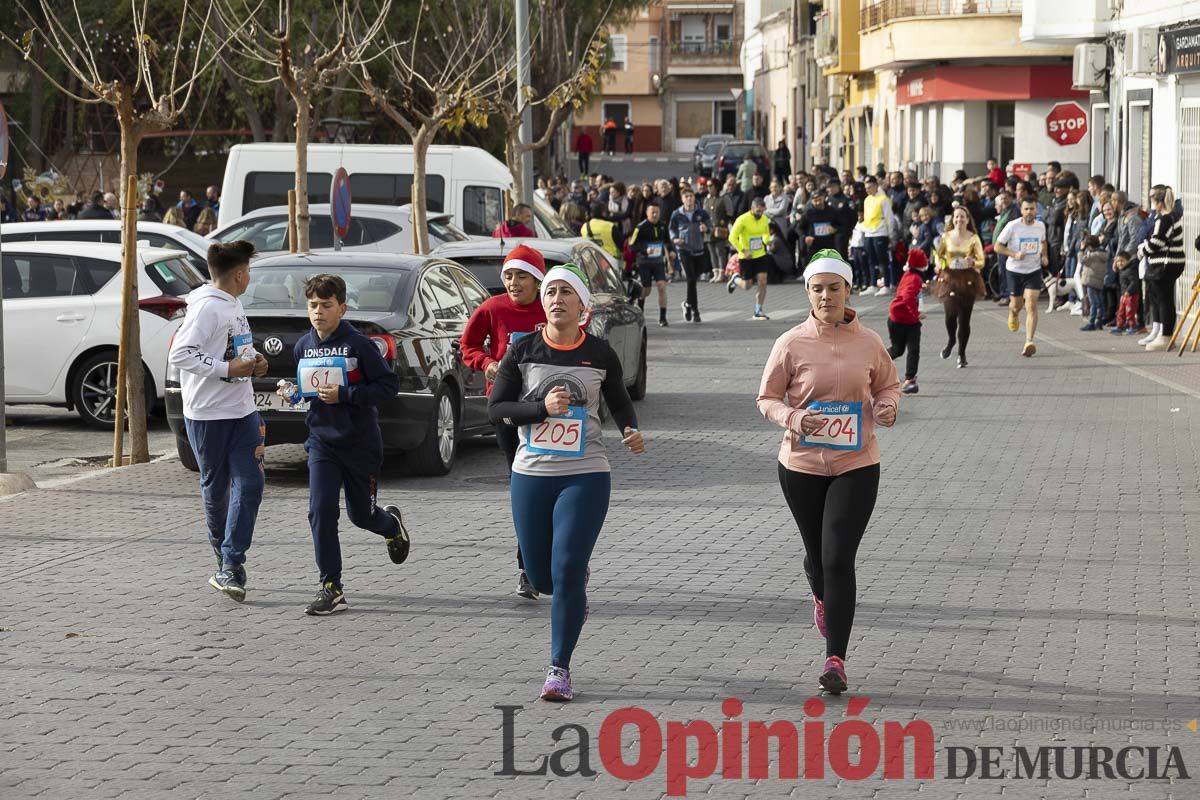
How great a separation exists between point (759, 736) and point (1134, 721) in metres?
1.34

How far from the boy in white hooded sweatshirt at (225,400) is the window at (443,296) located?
444 cm

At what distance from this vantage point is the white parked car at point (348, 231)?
23.7 metres

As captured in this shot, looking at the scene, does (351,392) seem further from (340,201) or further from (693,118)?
(693,118)

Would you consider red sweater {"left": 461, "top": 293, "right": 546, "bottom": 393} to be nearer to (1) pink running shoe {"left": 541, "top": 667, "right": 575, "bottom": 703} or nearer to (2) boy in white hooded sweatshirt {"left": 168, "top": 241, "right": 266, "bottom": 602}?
(2) boy in white hooded sweatshirt {"left": 168, "top": 241, "right": 266, "bottom": 602}

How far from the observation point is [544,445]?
755cm

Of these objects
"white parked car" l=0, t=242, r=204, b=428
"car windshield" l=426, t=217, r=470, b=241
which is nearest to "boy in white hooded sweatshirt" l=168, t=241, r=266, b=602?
"white parked car" l=0, t=242, r=204, b=428

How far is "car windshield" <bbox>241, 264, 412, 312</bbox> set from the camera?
1345cm

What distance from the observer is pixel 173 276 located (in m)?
16.8

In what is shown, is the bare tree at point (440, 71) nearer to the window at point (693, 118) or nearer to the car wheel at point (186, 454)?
the car wheel at point (186, 454)

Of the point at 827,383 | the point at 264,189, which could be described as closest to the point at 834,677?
the point at 827,383

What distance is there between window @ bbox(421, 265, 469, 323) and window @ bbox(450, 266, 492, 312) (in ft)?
0.49

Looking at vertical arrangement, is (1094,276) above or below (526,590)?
above

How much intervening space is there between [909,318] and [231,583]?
10.8m

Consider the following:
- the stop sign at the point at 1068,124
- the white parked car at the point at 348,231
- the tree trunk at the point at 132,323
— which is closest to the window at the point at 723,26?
the stop sign at the point at 1068,124
